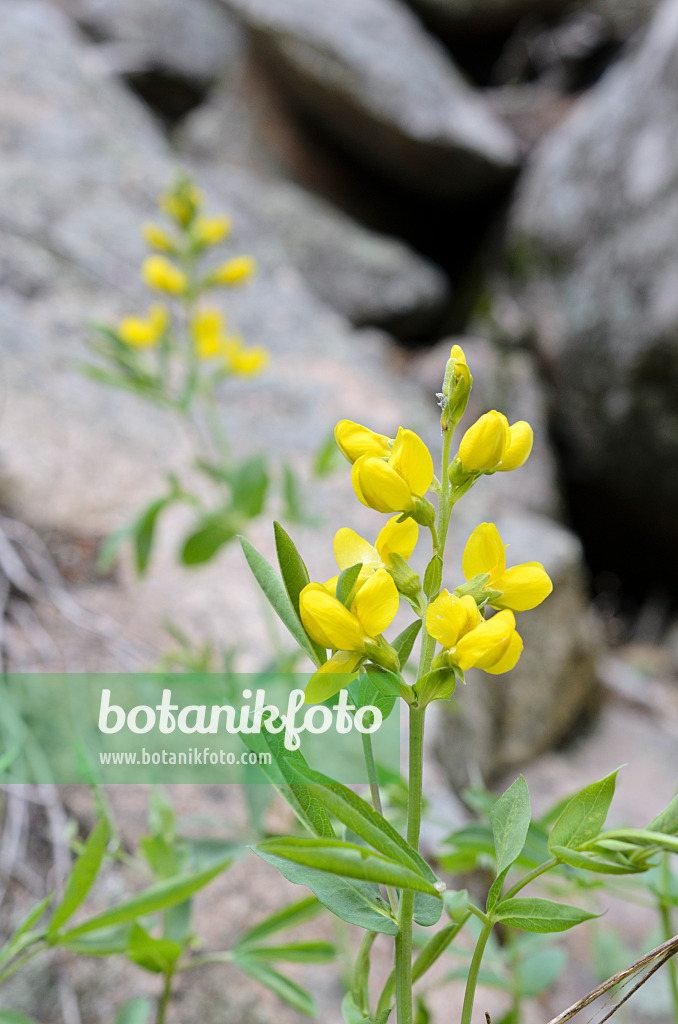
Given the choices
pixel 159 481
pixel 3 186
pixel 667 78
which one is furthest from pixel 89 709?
pixel 667 78

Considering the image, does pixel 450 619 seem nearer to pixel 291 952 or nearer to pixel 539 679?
pixel 291 952

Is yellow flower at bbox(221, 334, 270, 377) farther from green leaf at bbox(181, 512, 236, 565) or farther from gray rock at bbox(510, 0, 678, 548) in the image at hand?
gray rock at bbox(510, 0, 678, 548)

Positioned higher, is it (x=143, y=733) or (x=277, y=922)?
(x=277, y=922)

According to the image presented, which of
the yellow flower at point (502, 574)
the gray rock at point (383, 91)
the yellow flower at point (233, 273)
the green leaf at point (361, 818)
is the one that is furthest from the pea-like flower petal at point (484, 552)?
the gray rock at point (383, 91)

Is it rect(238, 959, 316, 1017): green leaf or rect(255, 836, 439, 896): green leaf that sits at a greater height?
rect(255, 836, 439, 896): green leaf

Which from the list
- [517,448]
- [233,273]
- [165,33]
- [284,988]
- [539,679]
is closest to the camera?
[517,448]

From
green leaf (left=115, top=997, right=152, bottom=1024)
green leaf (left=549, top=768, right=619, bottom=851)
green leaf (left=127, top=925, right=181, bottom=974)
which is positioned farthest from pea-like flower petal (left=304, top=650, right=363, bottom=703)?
green leaf (left=115, top=997, right=152, bottom=1024)

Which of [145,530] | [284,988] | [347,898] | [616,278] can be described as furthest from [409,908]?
[616,278]
